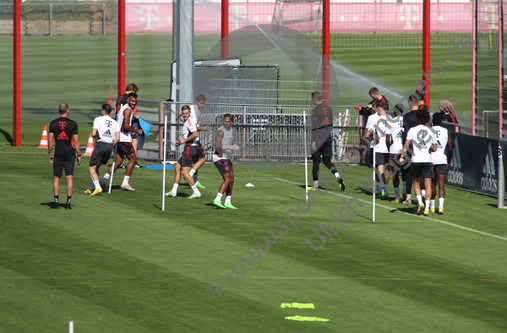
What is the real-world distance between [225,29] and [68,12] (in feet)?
78.3

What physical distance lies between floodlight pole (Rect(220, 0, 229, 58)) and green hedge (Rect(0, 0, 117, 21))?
2007 centimetres

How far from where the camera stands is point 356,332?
7273 millimetres

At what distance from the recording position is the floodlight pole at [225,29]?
79.0ft

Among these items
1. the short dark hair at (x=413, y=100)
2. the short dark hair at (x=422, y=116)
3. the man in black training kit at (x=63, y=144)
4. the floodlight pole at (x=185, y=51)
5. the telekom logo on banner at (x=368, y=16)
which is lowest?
the man in black training kit at (x=63, y=144)

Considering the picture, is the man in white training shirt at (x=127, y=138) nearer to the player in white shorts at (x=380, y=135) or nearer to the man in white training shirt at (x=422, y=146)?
the player in white shorts at (x=380, y=135)

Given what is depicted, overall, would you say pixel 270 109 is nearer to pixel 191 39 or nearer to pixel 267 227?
pixel 191 39

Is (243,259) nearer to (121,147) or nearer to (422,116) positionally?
(422,116)

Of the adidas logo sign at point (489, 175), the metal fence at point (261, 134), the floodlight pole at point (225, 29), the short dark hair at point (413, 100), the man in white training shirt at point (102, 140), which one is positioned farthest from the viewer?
the floodlight pole at point (225, 29)

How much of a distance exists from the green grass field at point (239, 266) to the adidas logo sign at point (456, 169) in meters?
1.66

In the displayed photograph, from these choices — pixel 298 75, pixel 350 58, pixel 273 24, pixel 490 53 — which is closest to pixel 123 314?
pixel 490 53

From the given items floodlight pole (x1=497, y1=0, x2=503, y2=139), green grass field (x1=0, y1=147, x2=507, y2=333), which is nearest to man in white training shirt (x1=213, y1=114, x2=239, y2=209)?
Result: green grass field (x1=0, y1=147, x2=507, y2=333)

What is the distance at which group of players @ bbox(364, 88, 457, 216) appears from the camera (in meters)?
13.5

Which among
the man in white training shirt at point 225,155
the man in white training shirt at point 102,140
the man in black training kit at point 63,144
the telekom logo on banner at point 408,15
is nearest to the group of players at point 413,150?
the man in white training shirt at point 225,155

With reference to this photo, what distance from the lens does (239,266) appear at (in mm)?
9852
